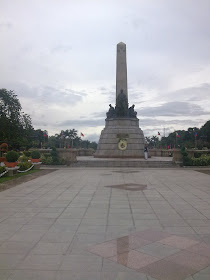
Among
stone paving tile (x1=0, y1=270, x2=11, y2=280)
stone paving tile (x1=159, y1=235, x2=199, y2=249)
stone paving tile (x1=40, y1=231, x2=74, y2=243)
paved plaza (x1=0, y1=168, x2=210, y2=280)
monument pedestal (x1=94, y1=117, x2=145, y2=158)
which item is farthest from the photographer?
monument pedestal (x1=94, y1=117, x2=145, y2=158)

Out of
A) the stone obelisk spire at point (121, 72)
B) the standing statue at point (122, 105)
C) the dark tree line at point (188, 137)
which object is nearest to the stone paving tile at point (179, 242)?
the standing statue at point (122, 105)

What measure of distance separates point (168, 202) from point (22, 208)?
4.42 m

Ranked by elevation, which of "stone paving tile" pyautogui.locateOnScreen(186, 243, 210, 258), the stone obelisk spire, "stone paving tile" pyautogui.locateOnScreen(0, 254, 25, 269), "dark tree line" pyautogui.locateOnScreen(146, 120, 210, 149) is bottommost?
"stone paving tile" pyautogui.locateOnScreen(0, 254, 25, 269)

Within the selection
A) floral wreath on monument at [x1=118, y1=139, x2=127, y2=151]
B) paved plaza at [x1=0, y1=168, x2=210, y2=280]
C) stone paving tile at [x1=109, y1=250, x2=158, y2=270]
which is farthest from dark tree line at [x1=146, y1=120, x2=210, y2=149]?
stone paving tile at [x1=109, y1=250, x2=158, y2=270]

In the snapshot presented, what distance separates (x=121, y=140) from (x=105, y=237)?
80.2 feet

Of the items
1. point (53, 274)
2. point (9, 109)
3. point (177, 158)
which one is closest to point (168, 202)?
point (53, 274)

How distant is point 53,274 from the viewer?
12.9 feet

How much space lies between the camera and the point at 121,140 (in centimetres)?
2986

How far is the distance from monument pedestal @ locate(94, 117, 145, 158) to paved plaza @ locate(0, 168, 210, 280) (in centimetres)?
1975

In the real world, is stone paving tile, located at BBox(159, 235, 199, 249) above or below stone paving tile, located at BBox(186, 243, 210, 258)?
above

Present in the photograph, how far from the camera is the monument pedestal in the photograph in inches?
1172

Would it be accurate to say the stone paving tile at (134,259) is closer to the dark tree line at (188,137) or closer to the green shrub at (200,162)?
the green shrub at (200,162)

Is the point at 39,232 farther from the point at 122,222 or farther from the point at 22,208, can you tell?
the point at 22,208

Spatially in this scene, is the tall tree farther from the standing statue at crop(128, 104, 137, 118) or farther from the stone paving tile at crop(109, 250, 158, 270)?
the stone paving tile at crop(109, 250, 158, 270)
